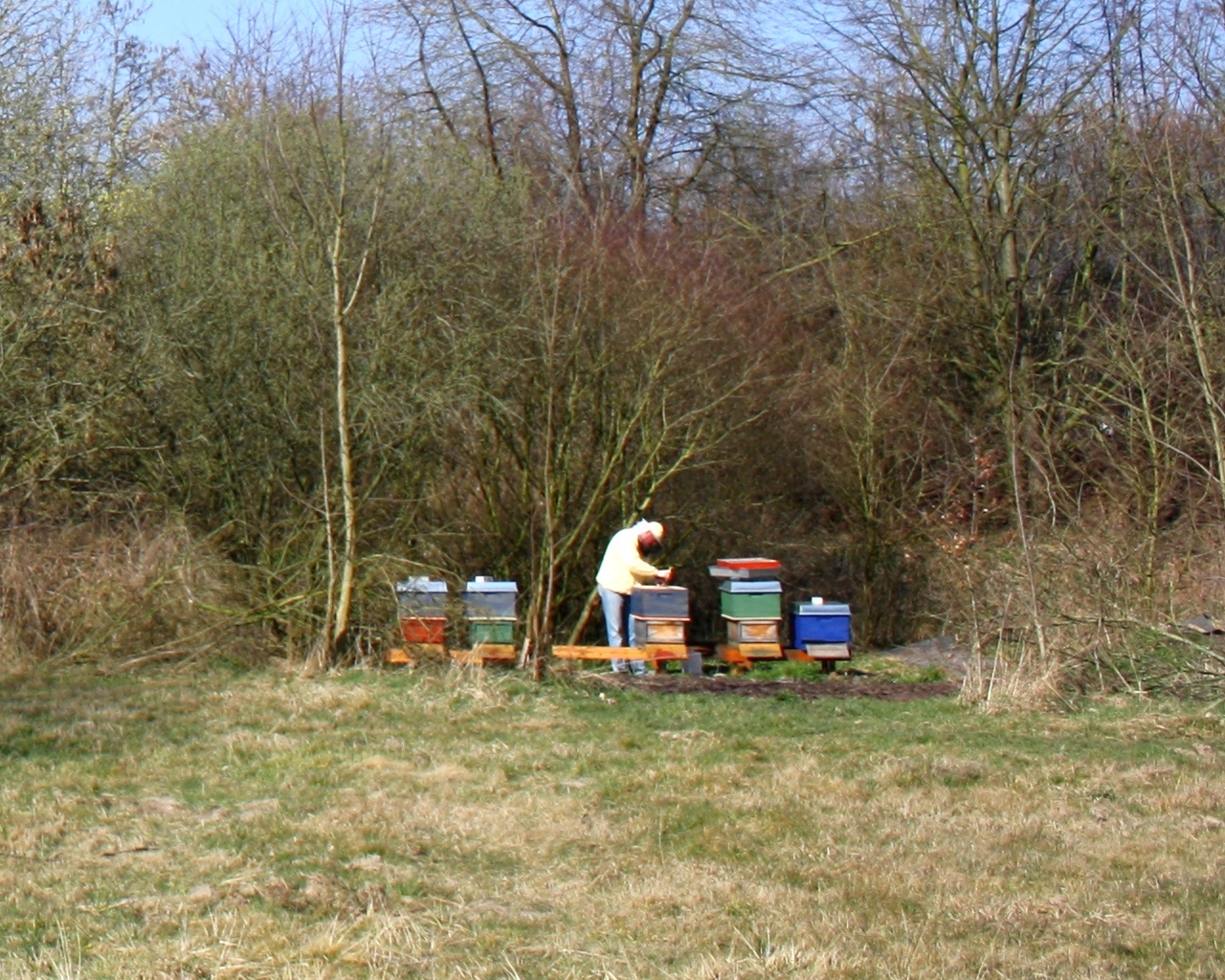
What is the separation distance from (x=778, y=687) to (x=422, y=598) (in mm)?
3019

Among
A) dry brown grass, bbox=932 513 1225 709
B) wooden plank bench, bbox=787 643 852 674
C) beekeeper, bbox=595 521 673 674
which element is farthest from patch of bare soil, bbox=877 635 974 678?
beekeeper, bbox=595 521 673 674

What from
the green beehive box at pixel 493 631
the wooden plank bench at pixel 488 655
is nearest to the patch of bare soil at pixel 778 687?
the wooden plank bench at pixel 488 655

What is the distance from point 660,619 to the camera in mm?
12648

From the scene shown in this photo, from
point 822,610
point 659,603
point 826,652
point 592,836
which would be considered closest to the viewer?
point 592,836

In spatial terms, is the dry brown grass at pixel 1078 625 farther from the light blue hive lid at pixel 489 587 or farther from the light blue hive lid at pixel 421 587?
the light blue hive lid at pixel 421 587

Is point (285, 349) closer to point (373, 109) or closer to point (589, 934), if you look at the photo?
point (373, 109)

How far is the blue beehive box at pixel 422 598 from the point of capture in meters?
11.9

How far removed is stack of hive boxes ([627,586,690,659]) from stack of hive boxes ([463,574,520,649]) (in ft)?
4.00

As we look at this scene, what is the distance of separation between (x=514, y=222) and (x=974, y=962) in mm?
10905

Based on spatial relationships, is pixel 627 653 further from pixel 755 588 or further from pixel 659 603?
pixel 755 588

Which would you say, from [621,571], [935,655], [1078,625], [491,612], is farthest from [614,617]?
[1078,625]

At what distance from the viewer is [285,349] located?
44.0ft

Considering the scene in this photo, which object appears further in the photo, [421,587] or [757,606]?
[757,606]

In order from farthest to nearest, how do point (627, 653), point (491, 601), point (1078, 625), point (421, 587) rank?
point (627, 653) → point (491, 601) → point (421, 587) → point (1078, 625)
